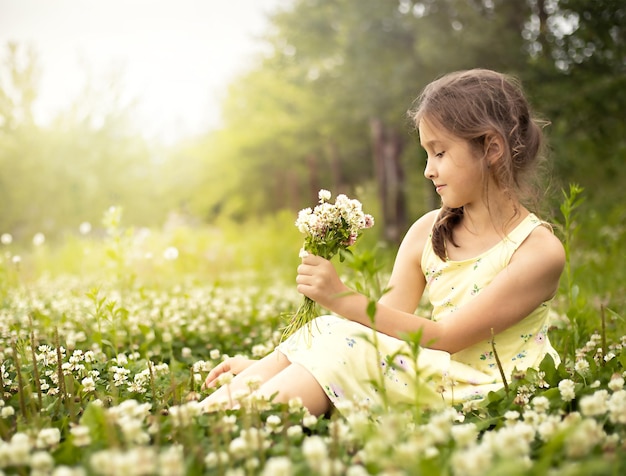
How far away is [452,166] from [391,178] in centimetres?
926

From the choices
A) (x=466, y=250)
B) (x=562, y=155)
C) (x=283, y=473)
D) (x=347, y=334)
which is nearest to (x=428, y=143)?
(x=466, y=250)

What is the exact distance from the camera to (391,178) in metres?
11.5

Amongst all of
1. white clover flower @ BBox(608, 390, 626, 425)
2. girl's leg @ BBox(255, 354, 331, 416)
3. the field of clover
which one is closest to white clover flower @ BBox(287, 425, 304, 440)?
the field of clover

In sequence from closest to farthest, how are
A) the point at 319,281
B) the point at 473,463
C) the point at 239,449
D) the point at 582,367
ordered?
the point at 473,463 → the point at 239,449 → the point at 319,281 → the point at 582,367

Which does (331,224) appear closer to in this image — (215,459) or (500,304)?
(500,304)

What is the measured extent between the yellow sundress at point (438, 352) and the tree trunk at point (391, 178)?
8.33 m

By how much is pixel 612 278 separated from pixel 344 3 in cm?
623

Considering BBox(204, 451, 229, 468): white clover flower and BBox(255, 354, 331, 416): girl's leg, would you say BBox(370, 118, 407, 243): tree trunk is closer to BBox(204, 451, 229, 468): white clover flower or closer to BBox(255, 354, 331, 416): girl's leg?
BBox(255, 354, 331, 416): girl's leg

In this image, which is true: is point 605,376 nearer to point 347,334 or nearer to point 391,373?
point 391,373

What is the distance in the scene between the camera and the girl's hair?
2295 mm

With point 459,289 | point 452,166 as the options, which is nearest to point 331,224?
point 452,166

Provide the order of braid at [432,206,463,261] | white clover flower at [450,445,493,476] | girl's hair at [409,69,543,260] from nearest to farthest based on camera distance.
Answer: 1. white clover flower at [450,445,493,476]
2. girl's hair at [409,69,543,260]
3. braid at [432,206,463,261]

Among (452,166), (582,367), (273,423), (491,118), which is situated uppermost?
(491,118)

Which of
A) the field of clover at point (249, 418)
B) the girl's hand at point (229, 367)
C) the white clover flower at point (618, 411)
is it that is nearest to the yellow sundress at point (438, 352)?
the field of clover at point (249, 418)
